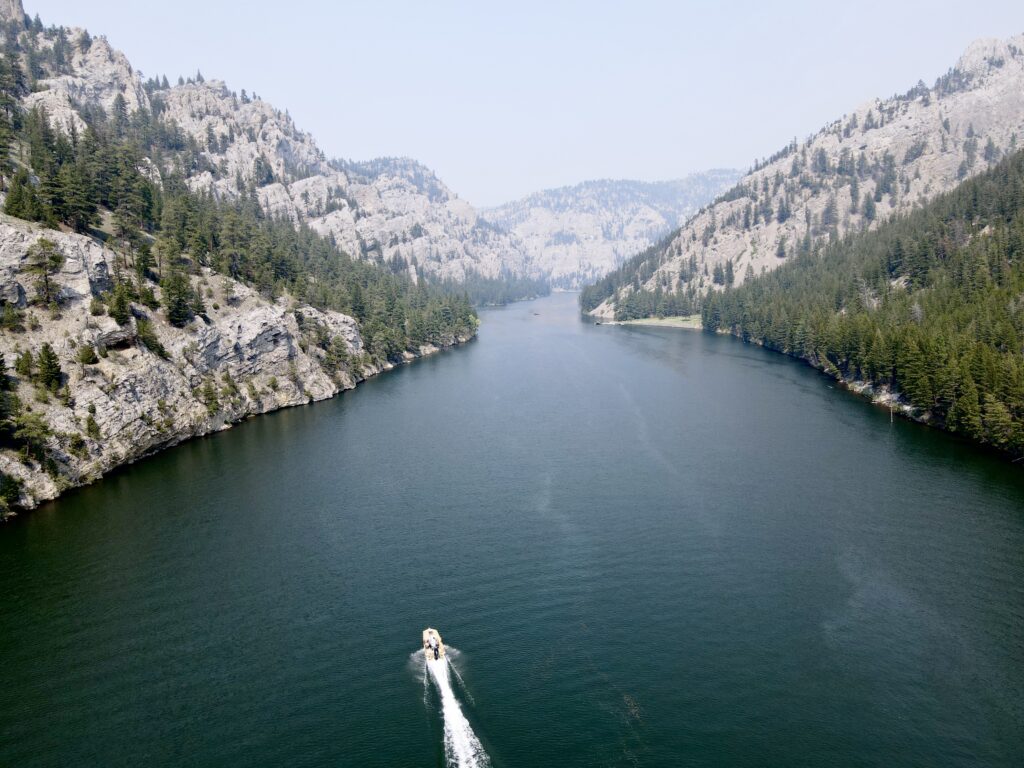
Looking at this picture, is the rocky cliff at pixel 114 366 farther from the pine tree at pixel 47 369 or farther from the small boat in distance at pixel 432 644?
the small boat in distance at pixel 432 644

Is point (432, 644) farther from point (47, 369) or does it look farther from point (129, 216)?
point (129, 216)

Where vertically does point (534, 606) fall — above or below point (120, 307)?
below

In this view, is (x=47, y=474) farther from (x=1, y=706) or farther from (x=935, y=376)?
(x=935, y=376)

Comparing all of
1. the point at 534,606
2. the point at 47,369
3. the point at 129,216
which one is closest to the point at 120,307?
the point at 47,369

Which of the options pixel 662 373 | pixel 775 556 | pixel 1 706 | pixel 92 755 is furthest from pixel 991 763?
pixel 662 373

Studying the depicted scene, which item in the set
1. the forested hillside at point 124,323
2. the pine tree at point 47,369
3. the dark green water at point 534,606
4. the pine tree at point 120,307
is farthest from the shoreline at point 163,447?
the pine tree at point 120,307

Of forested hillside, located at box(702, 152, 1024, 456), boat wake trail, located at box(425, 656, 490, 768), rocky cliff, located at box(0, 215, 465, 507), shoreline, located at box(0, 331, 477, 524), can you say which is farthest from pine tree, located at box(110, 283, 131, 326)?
forested hillside, located at box(702, 152, 1024, 456)
